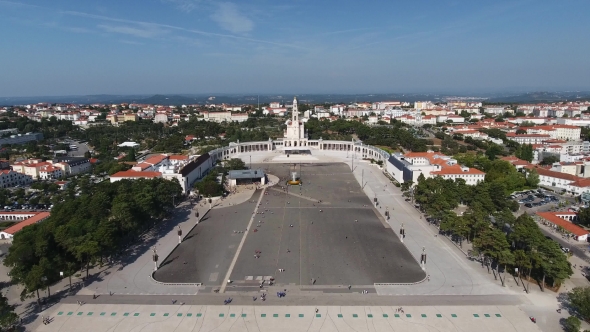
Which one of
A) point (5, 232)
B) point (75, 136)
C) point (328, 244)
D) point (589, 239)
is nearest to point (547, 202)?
point (589, 239)

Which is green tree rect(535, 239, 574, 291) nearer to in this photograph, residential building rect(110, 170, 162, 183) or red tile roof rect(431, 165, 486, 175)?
red tile roof rect(431, 165, 486, 175)

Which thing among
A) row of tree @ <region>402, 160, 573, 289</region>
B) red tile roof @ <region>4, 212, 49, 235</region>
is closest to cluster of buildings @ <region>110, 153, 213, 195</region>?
red tile roof @ <region>4, 212, 49, 235</region>

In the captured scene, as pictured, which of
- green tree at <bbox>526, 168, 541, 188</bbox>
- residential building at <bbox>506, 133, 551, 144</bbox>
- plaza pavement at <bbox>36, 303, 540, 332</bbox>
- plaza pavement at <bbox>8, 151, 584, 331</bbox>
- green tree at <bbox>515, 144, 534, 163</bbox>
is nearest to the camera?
plaza pavement at <bbox>36, 303, 540, 332</bbox>

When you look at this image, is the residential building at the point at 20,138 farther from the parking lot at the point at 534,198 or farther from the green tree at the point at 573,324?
the green tree at the point at 573,324

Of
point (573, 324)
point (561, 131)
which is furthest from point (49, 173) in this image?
point (561, 131)

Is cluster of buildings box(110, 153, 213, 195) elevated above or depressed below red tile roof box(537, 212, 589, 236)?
above

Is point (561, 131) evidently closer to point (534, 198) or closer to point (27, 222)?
point (534, 198)

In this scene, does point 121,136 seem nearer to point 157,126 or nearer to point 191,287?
point 157,126

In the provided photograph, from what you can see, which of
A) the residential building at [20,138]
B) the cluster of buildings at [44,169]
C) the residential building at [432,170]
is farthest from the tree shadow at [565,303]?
the residential building at [20,138]

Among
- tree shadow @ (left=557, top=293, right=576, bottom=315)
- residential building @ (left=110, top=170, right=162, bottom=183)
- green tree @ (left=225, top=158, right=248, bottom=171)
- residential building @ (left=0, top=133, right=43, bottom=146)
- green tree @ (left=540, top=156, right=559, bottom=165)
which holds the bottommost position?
tree shadow @ (left=557, top=293, right=576, bottom=315)
